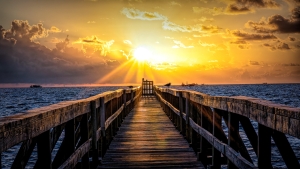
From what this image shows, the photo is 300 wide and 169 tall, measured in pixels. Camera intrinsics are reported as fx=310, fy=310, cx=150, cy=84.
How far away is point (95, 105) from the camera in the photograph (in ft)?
18.6

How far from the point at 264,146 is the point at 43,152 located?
2.18m

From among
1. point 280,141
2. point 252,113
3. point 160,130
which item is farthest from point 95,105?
point 160,130

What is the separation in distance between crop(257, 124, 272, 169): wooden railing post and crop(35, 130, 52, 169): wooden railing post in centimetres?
210

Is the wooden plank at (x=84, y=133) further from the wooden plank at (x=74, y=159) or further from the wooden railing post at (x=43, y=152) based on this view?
the wooden railing post at (x=43, y=152)

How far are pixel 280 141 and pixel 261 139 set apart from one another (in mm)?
265

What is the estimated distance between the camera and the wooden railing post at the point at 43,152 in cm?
299

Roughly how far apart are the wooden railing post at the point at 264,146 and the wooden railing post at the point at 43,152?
210 cm

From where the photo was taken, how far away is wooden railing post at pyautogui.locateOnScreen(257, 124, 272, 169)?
121 inches

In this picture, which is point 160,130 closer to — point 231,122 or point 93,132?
point 93,132

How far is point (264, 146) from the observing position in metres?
3.09

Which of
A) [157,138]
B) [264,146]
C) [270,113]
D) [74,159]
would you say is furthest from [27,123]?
[157,138]

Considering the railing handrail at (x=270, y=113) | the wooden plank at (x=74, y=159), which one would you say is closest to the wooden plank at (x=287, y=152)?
the railing handrail at (x=270, y=113)

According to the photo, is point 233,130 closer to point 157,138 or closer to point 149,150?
point 149,150

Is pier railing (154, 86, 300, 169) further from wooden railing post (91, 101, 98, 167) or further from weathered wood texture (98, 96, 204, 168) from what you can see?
wooden railing post (91, 101, 98, 167)
